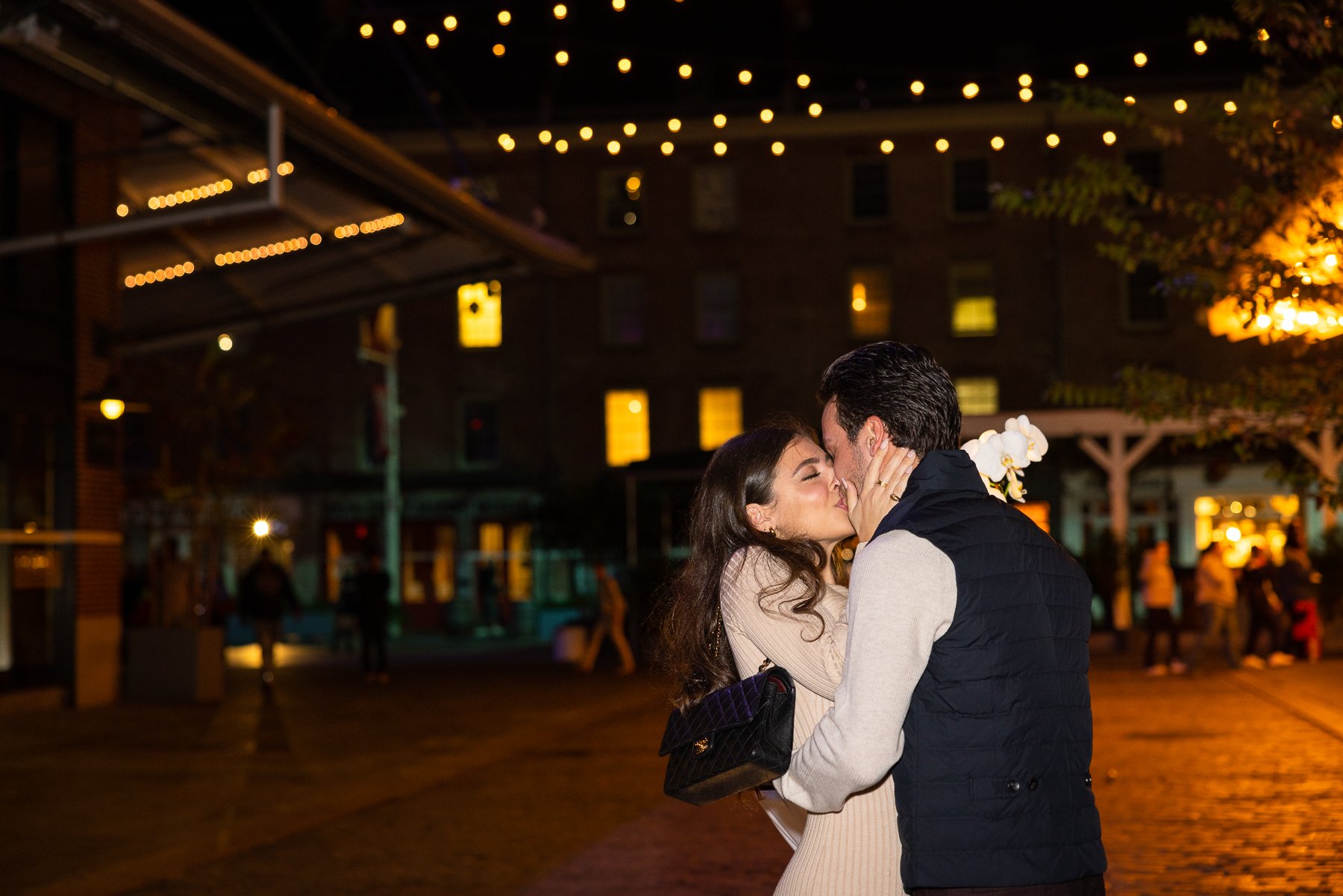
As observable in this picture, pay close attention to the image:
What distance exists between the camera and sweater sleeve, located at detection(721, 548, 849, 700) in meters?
3.14

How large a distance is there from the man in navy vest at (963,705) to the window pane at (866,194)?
39177 millimetres

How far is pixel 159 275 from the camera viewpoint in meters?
19.6

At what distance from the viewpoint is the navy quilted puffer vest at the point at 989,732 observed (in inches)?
111

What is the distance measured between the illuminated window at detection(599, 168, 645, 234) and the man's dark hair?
129 ft

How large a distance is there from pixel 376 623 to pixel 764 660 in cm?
1910

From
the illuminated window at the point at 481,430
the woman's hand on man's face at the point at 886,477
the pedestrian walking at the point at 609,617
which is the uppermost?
the illuminated window at the point at 481,430

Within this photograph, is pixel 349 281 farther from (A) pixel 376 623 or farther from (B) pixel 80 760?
(B) pixel 80 760

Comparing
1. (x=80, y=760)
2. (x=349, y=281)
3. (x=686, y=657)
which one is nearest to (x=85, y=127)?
(x=349, y=281)

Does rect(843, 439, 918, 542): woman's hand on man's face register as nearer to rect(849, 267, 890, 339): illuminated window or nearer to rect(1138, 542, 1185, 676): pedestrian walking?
rect(1138, 542, 1185, 676): pedestrian walking

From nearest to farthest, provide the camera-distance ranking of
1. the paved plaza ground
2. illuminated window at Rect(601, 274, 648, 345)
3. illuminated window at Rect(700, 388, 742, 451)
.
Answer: the paved plaza ground, illuminated window at Rect(700, 388, 742, 451), illuminated window at Rect(601, 274, 648, 345)

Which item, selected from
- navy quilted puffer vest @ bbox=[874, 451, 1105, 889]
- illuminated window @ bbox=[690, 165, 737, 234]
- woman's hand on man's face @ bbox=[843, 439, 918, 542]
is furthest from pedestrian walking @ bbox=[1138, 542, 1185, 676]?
illuminated window @ bbox=[690, 165, 737, 234]

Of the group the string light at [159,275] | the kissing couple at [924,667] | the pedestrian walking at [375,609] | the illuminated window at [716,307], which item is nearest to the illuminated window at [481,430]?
the illuminated window at [716,307]

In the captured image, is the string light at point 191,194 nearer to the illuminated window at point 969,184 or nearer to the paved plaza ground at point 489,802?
the paved plaza ground at point 489,802

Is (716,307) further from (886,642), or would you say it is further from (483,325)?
(886,642)
